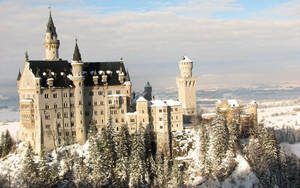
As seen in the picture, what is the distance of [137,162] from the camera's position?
305 feet

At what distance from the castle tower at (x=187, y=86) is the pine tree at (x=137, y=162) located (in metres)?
23.9

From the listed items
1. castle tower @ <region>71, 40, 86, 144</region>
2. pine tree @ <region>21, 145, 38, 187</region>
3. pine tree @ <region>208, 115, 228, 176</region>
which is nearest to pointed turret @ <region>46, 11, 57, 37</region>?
castle tower @ <region>71, 40, 86, 144</region>

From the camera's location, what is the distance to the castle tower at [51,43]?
113 metres

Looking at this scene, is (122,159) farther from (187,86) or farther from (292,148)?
(292,148)

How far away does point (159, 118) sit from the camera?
103938mm

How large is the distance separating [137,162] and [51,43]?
42330 millimetres

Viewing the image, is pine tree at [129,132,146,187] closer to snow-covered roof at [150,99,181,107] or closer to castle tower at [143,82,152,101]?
snow-covered roof at [150,99,181,107]

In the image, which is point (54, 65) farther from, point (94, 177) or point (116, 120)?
point (94, 177)

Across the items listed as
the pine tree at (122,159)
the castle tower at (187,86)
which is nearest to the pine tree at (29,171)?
the pine tree at (122,159)

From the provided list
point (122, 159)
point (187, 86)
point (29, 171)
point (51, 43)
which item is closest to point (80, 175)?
point (122, 159)

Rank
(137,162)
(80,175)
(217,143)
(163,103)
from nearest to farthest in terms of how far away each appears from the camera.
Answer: (80,175) < (137,162) < (217,143) < (163,103)

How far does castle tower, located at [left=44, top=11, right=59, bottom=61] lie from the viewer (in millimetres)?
113162

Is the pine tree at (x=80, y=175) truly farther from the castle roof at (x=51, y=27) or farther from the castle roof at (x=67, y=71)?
the castle roof at (x=51, y=27)

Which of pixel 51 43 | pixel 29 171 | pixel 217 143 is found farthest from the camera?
pixel 51 43
